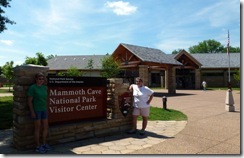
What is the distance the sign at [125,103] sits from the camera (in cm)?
846

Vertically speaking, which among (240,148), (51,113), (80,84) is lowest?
(240,148)

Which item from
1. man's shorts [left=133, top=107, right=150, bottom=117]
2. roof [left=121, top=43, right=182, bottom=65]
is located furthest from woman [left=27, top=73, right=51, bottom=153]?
roof [left=121, top=43, right=182, bottom=65]

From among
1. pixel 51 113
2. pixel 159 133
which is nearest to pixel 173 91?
pixel 159 133

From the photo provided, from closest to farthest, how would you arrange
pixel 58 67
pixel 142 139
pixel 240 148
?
pixel 240 148, pixel 142 139, pixel 58 67

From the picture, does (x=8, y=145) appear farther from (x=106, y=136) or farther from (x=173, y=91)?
(x=173, y=91)

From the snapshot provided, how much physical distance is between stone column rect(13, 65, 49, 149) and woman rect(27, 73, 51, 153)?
0.24 metres

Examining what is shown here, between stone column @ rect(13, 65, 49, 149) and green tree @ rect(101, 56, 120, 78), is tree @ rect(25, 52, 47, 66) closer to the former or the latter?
green tree @ rect(101, 56, 120, 78)

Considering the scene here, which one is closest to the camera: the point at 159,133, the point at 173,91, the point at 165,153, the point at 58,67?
the point at 165,153

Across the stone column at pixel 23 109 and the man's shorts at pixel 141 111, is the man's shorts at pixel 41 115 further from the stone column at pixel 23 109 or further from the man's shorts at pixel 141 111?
the man's shorts at pixel 141 111

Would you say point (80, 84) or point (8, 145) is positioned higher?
point (80, 84)

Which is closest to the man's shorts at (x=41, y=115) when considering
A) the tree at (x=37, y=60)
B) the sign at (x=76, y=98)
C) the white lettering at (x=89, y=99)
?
the sign at (x=76, y=98)

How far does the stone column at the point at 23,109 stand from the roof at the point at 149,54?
1985 cm

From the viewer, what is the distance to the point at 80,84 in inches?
301

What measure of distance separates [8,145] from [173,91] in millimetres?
24673
